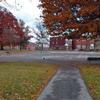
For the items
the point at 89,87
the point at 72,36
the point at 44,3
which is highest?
the point at 44,3

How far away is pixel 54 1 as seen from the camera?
4025 centimetres

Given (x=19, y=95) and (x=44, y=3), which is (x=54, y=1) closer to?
(x=44, y=3)

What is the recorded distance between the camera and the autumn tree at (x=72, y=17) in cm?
3853

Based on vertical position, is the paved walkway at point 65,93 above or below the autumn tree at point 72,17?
below

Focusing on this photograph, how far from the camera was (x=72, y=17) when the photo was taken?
39562mm

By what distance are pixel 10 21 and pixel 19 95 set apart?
35.0m

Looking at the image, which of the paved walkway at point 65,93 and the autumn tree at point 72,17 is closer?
the paved walkway at point 65,93

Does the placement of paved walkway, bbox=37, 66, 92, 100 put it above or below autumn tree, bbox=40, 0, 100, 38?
below

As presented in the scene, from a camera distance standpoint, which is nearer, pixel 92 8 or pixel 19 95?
pixel 19 95

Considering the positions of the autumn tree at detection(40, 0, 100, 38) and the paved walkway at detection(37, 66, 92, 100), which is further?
the autumn tree at detection(40, 0, 100, 38)

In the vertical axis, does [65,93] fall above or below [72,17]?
below

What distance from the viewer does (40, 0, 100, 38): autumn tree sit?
3853 centimetres

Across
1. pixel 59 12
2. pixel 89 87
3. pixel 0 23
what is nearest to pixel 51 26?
pixel 59 12

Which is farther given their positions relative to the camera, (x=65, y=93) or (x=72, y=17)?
(x=72, y=17)
